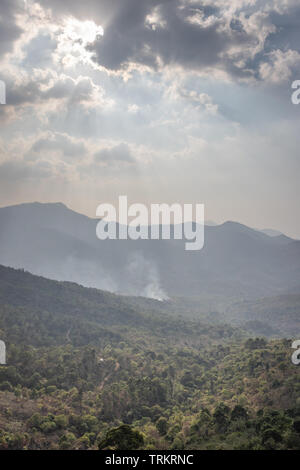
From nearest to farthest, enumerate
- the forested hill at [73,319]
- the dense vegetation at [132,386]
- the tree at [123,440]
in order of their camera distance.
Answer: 1. the tree at [123,440]
2. the dense vegetation at [132,386]
3. the forested hill at [73,319]

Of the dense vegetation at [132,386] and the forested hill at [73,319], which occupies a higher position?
the forested hill at [73,319]

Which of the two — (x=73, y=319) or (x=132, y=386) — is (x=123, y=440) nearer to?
(x=132, y=386)

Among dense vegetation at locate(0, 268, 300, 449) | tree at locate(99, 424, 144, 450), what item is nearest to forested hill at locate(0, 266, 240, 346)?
dense vegetation at locate(0, 268, 300, 449)

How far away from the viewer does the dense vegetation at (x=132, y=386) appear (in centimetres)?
3275

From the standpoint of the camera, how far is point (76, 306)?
110 m

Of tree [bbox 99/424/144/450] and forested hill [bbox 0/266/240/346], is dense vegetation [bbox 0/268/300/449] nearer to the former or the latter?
tree [bbox 99/424/144/450]

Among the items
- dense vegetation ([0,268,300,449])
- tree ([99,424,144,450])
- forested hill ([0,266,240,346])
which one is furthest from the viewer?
forested hill ([0,266,240,346])

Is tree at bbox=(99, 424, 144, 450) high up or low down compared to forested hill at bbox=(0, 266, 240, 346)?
down

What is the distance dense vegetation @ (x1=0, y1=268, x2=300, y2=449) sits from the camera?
107ft

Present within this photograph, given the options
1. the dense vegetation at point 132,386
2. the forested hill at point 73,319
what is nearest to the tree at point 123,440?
the dense vegetation at point 132,386

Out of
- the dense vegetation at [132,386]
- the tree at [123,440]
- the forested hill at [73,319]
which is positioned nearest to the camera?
the tree at [123,440]

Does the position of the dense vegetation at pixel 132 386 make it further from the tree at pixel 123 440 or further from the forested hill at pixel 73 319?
the forested hill at pixel 73 319

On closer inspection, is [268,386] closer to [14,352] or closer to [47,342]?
[14,352]

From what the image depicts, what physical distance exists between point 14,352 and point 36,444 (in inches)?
1109
